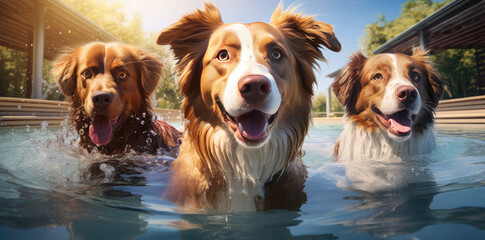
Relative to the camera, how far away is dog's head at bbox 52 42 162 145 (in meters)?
3.60

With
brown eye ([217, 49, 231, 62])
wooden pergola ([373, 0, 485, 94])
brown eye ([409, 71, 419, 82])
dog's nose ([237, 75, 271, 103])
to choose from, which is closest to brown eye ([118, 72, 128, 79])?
brown eye ([217, 49, 231, 62])

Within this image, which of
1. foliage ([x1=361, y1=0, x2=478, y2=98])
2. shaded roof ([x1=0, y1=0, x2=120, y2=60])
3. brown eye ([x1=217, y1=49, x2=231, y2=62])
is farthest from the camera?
foliage ([x1=361, y1=0, x2=478, y2=98])

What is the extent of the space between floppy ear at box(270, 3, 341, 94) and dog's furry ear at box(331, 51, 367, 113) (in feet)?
4.45

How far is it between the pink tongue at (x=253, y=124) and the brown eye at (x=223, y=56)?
528 mm

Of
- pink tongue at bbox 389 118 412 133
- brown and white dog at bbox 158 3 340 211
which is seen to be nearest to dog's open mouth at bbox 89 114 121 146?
brown and white dog at bbox 158 3 340 211

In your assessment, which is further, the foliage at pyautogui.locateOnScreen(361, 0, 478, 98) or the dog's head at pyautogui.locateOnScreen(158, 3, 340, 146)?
the foliage at pyautogui.locateOnScreen(361, 0, 478, 98)

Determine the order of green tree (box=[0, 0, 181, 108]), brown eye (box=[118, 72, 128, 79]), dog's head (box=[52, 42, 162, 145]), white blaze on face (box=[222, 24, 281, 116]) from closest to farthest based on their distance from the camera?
1. white blaze on face (box=[222, 24, 281, 116])
2. dog's head (box=[52, 42, 162, 145])
3. brown eye (box=[118, 72, 128, 79])
4. green tree (box=[0, 0, 181, 108])

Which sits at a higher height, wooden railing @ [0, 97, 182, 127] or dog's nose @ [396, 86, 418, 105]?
dog's nose @ [396, 86, 418, 105]

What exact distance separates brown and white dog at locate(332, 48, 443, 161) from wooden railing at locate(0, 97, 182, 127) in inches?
172

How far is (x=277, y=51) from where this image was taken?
279cm

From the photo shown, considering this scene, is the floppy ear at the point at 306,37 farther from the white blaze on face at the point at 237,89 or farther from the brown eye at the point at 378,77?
the brown eye at the point at 378,77

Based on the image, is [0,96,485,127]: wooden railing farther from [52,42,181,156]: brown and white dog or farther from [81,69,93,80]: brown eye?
[81,69,93,80]: brown eye

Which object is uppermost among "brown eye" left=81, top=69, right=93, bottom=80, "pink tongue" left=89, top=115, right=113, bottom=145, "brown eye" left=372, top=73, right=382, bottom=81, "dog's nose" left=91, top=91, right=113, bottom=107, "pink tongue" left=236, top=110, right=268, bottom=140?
"brown eye" left=372, top=73, right=382, bottom=81

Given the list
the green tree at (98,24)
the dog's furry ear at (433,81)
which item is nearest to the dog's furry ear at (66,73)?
the dog's furry ear at (433,81)
